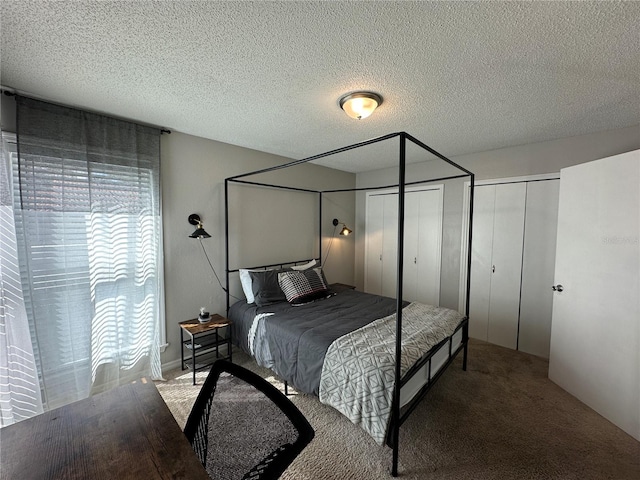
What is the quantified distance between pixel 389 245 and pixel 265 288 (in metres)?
2.29

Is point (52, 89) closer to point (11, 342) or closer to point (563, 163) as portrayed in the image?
point (11, 342)

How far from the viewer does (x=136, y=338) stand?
7.87ft

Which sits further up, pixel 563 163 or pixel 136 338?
pixel 563 163

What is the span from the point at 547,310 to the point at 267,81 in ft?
12.1

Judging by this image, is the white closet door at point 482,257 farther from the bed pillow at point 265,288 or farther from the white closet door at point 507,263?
the bed pillow at point 265,288

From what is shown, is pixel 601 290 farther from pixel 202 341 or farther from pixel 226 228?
pixel 202 341

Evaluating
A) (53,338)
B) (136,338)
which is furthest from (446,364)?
(53,338)

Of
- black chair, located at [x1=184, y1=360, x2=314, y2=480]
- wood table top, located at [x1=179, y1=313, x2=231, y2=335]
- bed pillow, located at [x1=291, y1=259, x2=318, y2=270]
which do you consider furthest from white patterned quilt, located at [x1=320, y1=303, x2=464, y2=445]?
bed pillow, located at [x1=291, y1=259, x2=318, y2=270]

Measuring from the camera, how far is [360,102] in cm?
188

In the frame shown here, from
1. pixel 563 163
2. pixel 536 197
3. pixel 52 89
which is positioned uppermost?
pixel 52 89

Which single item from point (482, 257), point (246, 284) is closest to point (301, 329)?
point (246, 284)

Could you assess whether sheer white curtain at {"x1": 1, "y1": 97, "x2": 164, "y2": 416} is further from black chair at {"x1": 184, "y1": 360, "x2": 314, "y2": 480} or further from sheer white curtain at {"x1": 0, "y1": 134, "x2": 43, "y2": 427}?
black chair at {"x1": 184, "y1": 360, "x2": 314, "y2": 480}

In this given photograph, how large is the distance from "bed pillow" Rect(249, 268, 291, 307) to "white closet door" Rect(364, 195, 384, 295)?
6.79ft

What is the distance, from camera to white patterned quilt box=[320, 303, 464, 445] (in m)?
1.63
